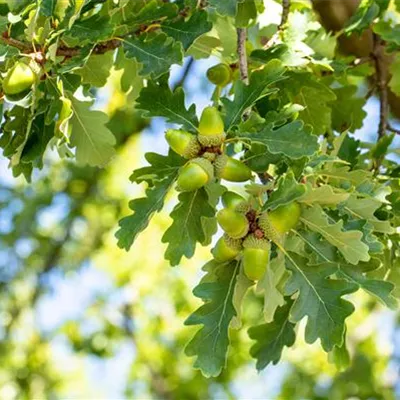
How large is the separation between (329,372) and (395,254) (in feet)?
12.2

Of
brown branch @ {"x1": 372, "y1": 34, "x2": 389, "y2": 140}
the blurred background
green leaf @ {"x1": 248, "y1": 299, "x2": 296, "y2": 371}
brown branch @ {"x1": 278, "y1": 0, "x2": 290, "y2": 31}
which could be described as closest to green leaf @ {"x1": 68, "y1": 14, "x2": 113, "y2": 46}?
brown branch @ {"x1": 278, "y1": 0, "x2": 290, "y2": 31}

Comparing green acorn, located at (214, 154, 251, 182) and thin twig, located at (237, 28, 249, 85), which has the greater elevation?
green acorn, located at (214, 154, 251, 182)

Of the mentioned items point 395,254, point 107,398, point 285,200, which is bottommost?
point 107,398

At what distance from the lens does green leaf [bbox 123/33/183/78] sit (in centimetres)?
133

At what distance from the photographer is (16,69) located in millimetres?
1241

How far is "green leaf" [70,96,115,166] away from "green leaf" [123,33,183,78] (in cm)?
17

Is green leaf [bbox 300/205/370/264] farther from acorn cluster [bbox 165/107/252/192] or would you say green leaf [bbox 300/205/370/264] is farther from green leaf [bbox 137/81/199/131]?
green leaf [bbox 137/81/199/131]

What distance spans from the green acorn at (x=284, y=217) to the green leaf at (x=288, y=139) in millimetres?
73

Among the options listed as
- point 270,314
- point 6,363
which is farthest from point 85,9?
point 6,363

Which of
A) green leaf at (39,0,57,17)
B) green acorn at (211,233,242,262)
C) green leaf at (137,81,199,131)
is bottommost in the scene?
green acorn at (211,233,242,262)

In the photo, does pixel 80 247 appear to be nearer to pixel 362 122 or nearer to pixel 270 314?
pixel 362 122

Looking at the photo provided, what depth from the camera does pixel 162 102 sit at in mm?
1386

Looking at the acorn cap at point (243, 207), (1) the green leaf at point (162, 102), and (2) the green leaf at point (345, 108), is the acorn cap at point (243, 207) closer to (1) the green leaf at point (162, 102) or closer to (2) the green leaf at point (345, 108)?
(1) the green leaf at point (162, 102)

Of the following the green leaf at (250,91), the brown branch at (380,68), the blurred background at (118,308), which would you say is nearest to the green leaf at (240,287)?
the green leaf at (250,91)
